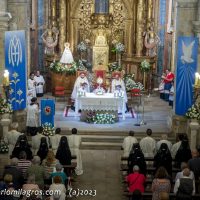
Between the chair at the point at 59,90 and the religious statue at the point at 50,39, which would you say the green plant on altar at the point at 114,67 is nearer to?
the chair at the point at 59,90

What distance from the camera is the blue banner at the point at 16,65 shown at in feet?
60.0

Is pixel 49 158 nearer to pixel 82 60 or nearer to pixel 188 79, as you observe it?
pixel 188 79

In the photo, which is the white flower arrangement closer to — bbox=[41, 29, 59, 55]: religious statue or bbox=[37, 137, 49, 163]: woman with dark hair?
bbox=[41, 29, 59, 55]: religious statue

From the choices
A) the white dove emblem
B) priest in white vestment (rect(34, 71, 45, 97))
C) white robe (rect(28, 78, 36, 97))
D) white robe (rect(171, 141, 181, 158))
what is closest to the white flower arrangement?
priest in white vestment (rect(34, 71, 45, 97))

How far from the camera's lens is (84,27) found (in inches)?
1087

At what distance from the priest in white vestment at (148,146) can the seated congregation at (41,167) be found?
1894 millimetres

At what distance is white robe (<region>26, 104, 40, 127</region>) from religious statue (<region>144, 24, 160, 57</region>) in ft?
30.1

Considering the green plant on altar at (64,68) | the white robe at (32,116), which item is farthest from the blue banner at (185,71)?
the green plant on altar at (64,68)

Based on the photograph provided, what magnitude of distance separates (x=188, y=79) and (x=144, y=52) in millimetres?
9139

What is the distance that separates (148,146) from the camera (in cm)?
1573

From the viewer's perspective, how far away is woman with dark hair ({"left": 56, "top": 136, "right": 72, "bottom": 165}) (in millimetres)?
14827

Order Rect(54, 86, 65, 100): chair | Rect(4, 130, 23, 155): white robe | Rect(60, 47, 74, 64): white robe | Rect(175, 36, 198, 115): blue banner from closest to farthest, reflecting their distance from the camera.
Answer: Rect(4, 130, 23, 155): white robe, Rect(175, 36, 198, 115): blue banner, Rect(54, 86, 65, 100): chair, Rect(60, 47, 74, 64): white robe

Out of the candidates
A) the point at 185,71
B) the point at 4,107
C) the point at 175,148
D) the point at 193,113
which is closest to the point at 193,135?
the point at 193,113

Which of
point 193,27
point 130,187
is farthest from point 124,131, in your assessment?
point 130,187
